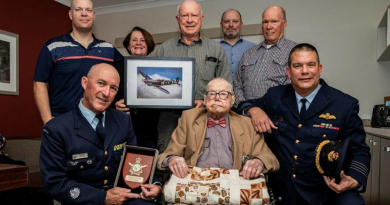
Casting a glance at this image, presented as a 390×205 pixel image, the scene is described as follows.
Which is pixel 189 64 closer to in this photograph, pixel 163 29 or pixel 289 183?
pixel 289 183

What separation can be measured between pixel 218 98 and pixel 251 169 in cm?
61

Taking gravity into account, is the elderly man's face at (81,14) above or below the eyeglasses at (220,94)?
above

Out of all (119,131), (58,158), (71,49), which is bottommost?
(58,158)

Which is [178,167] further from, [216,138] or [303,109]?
[303,109]

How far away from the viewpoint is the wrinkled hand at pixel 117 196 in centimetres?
195

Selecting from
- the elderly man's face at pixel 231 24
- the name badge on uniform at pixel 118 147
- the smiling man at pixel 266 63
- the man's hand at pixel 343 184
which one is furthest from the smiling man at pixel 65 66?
the man's hand at pixel 343 184

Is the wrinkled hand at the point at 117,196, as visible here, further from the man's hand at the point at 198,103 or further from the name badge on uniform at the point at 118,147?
the man's hand at the point at 198,103

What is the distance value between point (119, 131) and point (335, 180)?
58.6 inches

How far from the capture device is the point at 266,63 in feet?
10.4

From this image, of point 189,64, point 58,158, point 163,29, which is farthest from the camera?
point 163,29

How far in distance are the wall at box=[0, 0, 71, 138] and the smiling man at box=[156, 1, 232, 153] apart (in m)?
3.32

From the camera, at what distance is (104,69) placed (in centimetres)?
209

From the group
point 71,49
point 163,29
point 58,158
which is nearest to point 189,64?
point 71,49

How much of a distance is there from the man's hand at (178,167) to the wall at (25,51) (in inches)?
156
